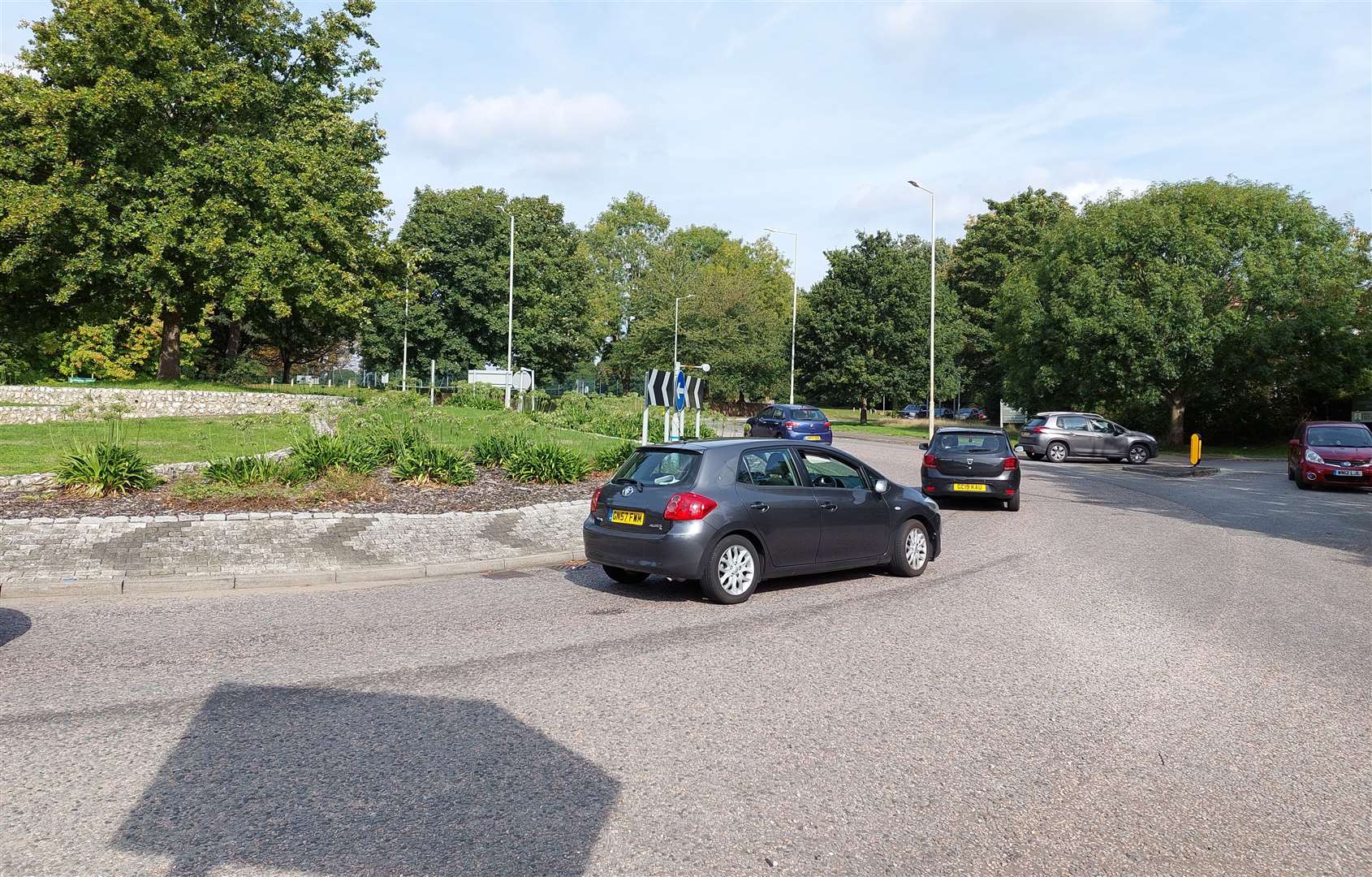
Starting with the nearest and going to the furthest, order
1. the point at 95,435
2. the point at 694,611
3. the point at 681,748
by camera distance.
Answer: the point at 681,748 → the point at 694,611 → the point at 95,435

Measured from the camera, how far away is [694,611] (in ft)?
26.5

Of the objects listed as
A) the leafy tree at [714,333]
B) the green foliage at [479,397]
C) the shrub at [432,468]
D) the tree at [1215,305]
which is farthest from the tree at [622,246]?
the shrub at [432,468]

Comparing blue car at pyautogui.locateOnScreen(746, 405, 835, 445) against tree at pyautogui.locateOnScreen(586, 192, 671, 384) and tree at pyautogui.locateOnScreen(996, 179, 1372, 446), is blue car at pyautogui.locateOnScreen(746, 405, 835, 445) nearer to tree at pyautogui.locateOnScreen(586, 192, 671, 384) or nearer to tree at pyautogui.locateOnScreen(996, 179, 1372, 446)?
tree at pyautogui.locateOnScreen(996, 179, 1372, 446)

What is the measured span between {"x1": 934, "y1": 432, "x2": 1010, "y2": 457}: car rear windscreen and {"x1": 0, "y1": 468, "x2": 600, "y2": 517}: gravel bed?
256 inches

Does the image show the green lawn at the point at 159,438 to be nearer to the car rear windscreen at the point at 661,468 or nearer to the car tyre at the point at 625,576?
the car tyre at the point at 625,576

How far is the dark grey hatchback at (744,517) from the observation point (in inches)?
329

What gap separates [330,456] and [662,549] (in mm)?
7106

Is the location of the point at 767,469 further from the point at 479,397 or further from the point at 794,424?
the point at 479,397

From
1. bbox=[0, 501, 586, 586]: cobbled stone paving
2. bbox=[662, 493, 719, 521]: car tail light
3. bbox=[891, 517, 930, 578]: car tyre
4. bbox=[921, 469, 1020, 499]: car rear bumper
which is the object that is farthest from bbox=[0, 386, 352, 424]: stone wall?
bbox=[891, 517, 930, 578]: car tyre

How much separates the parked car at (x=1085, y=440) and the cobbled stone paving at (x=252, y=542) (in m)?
22.5

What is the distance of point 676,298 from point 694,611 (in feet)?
181

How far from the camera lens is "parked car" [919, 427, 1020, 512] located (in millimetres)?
16359

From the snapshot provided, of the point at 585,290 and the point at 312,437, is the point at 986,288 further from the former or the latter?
the point at 312,437

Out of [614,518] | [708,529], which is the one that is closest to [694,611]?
[708,529]
